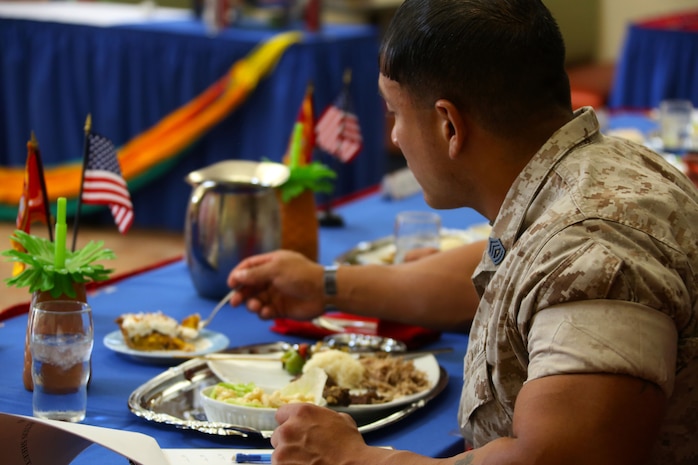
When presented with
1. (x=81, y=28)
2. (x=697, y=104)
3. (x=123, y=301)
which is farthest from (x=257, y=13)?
(x=123, y=301)

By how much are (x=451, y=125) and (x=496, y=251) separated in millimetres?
146

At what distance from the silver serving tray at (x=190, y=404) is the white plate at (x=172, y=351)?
0.03m

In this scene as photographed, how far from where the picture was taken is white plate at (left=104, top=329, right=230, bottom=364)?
1.47 m

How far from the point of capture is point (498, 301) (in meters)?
1.04

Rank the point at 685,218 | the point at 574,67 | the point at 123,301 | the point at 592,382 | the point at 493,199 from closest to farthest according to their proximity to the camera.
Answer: the point at 592,382 < the point at 685,218 < the point at 493,199 < the point at 123,301 < the point at 574,67

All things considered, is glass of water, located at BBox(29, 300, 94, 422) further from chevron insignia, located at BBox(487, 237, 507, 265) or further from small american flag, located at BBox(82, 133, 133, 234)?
chevron insignia, located at BBox(487, 237, 507, 265)

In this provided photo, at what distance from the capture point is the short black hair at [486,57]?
3.41ft

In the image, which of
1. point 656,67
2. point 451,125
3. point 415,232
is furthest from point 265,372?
point 656,67

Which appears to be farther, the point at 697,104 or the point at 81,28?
the point at 697,104

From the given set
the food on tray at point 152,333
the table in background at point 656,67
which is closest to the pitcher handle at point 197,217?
the food on tray at point 152,333

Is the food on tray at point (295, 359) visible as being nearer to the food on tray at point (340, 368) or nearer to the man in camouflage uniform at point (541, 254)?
the food on tray at point (340, 368)

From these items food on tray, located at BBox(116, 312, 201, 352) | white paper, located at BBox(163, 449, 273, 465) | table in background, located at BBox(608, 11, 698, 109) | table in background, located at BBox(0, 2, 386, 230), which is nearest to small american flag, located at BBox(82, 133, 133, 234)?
food on tray, located at BBox(116, 312, 201, 352)

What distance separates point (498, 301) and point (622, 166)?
0.19 metres

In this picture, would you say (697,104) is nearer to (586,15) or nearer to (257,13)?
(257,13)
